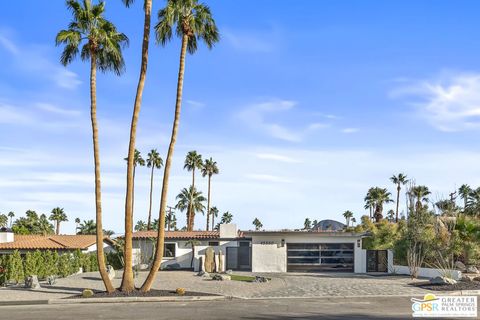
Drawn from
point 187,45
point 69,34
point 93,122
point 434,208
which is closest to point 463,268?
point 434,208

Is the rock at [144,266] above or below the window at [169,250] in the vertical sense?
below

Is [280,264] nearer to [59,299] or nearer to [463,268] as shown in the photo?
[463,268]

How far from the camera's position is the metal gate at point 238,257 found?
4916 centimetres

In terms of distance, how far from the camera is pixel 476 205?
8500 cm

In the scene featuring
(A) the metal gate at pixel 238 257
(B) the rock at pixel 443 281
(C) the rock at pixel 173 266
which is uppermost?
(B) the rock at pixel 443 281

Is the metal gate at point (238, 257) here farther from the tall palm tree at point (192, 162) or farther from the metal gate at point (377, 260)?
the tall palm tree at point (192, 162)

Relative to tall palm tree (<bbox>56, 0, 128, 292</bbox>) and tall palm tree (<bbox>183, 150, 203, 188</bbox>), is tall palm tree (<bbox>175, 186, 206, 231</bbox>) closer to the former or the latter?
tall palm tree (<bbox>183, 150, 203, 188</bbox>)

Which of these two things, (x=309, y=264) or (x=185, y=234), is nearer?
(x=309, y=264)

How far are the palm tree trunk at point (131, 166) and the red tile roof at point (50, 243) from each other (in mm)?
23766

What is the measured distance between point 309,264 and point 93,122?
26.0m

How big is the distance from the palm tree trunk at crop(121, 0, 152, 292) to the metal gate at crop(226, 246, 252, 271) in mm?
23669

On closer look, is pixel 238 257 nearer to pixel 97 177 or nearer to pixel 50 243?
pixel 50 243

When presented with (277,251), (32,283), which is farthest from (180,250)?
(32,283)

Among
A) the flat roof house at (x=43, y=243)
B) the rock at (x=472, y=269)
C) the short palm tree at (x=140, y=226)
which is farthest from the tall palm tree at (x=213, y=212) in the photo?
the rock at (x=472, y=269)
